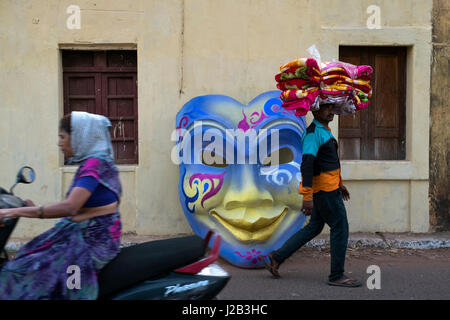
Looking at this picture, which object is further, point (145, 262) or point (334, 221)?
point (334, 221)

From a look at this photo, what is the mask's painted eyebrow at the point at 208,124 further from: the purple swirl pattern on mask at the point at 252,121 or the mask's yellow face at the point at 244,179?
the purple swirl pattern on mask at the point at 252,121

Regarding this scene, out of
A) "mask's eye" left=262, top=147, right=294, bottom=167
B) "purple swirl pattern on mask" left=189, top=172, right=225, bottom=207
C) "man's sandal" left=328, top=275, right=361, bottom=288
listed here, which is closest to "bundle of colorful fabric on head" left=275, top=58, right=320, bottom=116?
"mask's eye" left=262, top=147, right=294, bottom=167

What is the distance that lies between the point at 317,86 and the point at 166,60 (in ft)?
7.35

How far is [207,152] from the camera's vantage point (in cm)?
495

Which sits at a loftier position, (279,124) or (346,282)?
(279,124)

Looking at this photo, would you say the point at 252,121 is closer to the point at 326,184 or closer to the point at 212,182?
the point at 212,182

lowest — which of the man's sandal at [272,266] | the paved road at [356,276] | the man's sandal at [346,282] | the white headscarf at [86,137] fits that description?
the paved road at [356,276]

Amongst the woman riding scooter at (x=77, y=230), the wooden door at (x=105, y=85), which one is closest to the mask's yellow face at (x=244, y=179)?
the wooden door at (x=105, y=85)

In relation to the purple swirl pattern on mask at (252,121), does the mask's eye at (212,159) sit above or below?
below

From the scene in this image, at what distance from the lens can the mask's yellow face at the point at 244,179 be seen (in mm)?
4531

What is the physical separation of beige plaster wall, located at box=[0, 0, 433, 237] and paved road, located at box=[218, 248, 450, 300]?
0.69m

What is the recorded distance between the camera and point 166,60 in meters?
5.48

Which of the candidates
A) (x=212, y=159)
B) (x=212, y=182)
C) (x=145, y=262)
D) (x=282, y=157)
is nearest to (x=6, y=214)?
(x=145, y=262)
